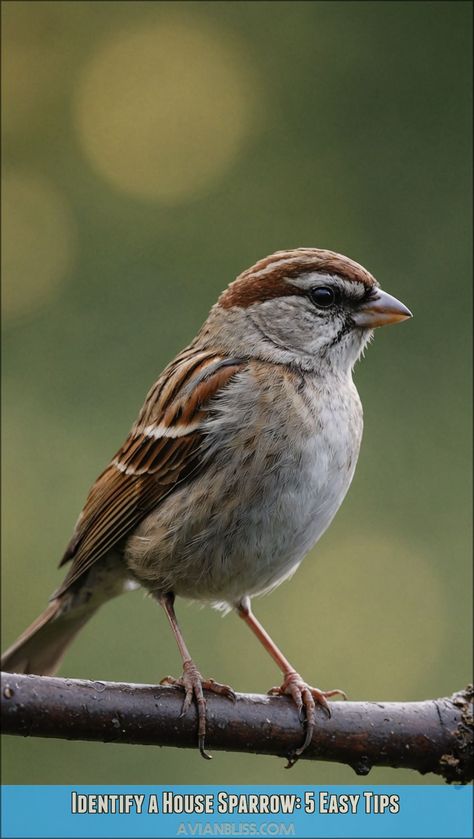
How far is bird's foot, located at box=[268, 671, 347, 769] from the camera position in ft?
7.66

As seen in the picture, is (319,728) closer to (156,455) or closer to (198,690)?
(198,690)

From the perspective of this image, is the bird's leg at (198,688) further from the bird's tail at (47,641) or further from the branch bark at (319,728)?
the bird's tail at (47,641)

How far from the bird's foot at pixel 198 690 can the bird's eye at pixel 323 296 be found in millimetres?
865

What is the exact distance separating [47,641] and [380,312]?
3.94 feet

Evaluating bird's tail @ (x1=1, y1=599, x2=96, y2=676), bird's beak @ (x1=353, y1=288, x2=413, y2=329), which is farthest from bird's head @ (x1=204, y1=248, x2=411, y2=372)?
bird's tail @ (x1=1, y1=599, x2=96, y2=676)

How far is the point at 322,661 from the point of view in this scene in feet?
12.4

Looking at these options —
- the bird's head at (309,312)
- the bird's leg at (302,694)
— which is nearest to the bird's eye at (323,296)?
the bird's head at (309,312)

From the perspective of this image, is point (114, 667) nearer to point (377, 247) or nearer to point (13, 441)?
point (13, 441)

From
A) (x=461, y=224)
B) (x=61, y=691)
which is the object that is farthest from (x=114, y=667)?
(x=461, y=224)

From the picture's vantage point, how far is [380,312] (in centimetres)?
262

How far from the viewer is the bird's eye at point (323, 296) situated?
2.67m

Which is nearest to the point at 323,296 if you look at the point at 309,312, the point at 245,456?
the point at 309,312

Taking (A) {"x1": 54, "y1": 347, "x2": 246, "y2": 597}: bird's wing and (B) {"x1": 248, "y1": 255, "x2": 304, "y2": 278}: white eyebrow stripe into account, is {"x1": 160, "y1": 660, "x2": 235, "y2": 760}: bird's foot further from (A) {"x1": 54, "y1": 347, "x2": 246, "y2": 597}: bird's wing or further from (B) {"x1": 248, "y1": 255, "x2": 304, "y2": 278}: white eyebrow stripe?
(B) {"x1": 248, "y1": 255, "x2": 304, "y2": 278}: white eyebrow stripe

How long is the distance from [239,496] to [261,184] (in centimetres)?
215
